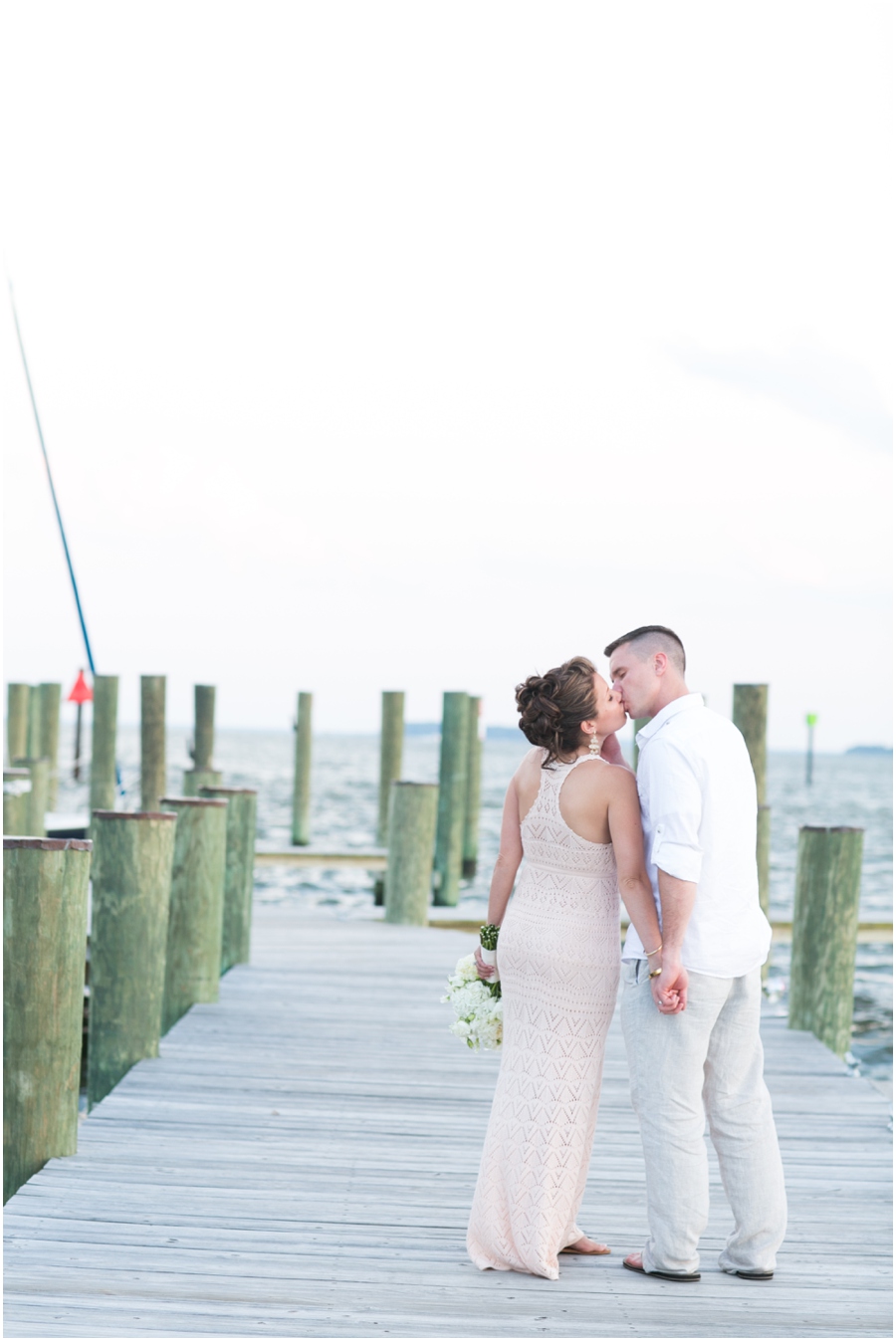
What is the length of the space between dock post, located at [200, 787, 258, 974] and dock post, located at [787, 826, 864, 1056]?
9.33 feet

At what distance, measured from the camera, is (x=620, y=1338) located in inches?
115

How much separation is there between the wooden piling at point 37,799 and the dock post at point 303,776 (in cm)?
392

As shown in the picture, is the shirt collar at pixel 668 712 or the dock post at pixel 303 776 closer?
the shirt collar at pixel 668 712

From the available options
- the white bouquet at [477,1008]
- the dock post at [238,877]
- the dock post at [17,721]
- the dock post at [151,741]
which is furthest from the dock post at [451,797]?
the white bouquet at [477,1008]

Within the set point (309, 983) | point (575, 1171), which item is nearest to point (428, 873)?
point (309, 983)

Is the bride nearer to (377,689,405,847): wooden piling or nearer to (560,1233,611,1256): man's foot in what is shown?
(560,1233,611,1256): man's foot

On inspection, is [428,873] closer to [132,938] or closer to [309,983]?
[309,983]

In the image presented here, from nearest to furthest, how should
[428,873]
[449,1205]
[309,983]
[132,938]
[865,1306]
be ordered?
[865,1306] → [449,1205] → [132,938] → [309,983] → [428,873]

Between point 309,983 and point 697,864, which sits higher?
point 697,864

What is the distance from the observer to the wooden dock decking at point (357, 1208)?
2992mm

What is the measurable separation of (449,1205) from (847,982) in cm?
279

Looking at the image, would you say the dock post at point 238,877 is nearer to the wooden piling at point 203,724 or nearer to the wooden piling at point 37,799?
the wooden piling at point 37,799

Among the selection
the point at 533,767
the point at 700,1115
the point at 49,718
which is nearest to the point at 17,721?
the point at 49,718

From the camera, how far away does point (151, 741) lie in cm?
1220
